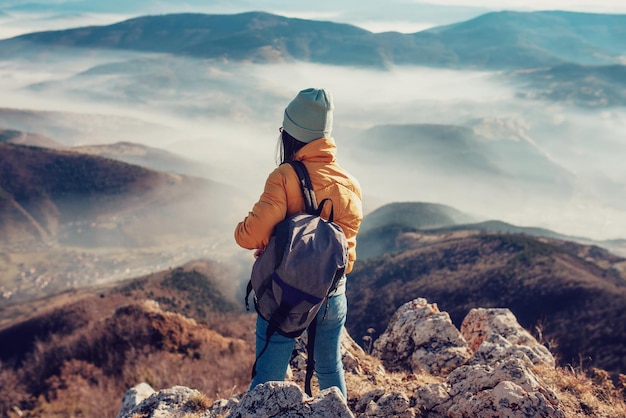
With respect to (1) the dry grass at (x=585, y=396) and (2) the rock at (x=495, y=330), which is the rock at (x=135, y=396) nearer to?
(2) the rock at (x=495, y=330)

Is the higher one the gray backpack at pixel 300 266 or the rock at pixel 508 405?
the gray backpack at pixel 300 266

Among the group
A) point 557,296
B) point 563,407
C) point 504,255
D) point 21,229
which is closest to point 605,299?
point 557,296

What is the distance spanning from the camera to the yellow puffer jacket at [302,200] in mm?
4488

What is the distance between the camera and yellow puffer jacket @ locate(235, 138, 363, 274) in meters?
4.49

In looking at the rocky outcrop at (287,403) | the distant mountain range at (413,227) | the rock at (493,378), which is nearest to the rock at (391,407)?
the rock at (493,378)

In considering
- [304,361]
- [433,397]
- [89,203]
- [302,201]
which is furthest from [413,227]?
[302,201]

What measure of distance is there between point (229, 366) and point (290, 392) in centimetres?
2264

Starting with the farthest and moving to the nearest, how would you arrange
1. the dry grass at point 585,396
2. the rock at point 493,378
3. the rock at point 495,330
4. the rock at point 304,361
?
1. the rock at point 495,330
2. the rock at point 304,361
3. the dry grass at point 585,396
4. the rock at point 493,378

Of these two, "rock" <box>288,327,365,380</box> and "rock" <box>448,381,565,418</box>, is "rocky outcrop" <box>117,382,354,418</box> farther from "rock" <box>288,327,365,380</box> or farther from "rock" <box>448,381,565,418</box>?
"rock" <box>288,327,365,380</box>

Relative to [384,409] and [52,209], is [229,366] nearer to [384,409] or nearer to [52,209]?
[384,409]

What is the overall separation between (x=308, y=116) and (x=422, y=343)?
21.9 feet

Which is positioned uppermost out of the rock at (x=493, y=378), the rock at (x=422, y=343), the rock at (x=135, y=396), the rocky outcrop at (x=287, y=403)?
the rocky outcrop at (x=287, y=403)

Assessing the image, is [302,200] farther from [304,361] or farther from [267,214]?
[304,361]

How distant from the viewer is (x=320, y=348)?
5230 millimetres
